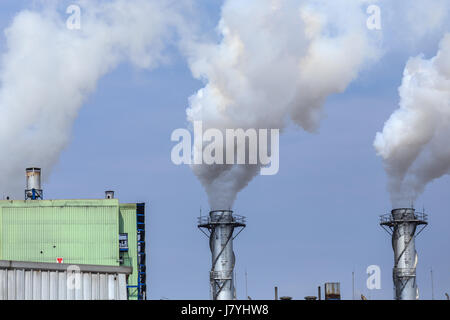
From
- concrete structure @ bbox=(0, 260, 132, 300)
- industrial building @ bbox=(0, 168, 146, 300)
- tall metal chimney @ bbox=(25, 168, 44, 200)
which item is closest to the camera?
concrete structure @ bbox=(0, 260, 132, 300)

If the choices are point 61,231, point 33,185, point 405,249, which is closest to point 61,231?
point 61,231

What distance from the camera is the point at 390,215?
7875cm

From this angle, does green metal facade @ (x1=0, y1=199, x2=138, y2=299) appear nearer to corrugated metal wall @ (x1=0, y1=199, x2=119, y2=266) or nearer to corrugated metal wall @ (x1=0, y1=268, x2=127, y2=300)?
corrugated metal wall @ (x1=0, y1=199, x2=119, y2=266)

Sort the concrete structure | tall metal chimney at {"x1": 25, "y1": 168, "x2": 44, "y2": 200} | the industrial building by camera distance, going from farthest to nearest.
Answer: tall metal chimney at {"x1": 25, "y1": 168, "x2": 44, "y2": 200} < the industrial building < the concrete structure

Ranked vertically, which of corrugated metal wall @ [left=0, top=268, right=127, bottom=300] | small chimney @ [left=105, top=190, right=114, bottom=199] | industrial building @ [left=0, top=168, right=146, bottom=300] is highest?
small chimney @ [left=105, top=190, right=114, bottom=199]

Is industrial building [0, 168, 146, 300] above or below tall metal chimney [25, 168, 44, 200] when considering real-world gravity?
below

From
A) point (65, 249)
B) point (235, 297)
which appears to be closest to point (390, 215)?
point (235, 297)

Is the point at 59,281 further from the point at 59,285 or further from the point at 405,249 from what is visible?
the point at 405,249

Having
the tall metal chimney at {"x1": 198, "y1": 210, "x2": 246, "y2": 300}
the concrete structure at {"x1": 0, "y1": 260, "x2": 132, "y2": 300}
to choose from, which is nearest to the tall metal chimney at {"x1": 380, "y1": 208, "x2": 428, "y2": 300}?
the tall metal chimney at {"x1": 198, "y1": 210, "x2": 246, "y2": 300}

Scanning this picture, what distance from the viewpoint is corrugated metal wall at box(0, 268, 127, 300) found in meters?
34.9

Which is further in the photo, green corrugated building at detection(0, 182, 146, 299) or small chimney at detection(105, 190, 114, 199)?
small chimney at detection(105, 190, 114, 199)

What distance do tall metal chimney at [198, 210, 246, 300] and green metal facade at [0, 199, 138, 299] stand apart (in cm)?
787

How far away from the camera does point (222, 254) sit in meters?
75.5
